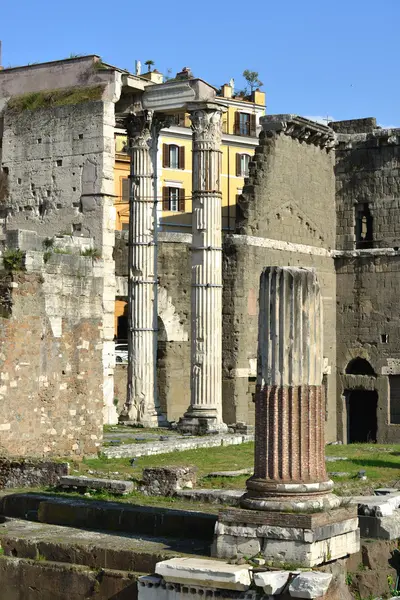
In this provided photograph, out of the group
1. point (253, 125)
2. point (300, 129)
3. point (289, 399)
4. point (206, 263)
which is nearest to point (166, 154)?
point (253, 125)

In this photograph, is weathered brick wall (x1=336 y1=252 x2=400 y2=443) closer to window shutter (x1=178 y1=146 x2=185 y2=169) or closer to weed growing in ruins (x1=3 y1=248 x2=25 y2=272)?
window shutter (x1=178 y1=146 x2=185 y2=169)

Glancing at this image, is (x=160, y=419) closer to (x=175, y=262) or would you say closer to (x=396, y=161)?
(x=175, y=262)

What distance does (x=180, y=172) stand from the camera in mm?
45125

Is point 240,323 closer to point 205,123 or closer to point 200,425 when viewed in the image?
point 200,425

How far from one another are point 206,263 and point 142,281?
1.43 meters

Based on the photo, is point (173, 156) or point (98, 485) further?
point (173, 156)

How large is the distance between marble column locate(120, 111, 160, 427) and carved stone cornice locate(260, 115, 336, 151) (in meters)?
4.10

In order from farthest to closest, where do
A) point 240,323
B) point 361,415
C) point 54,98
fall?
point 361,415, point 240,323, point 54,98

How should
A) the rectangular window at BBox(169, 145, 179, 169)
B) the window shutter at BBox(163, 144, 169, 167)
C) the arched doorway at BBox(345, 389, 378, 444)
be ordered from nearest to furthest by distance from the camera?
1. the arched doorway at BBox(345, 389, 378, 444)
2. the window shutter at BBox(163, 144, 169, 167)
3. the rectangular window at BBox(169, 145, 179, 169)

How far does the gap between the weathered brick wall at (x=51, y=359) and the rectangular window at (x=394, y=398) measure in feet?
47.6

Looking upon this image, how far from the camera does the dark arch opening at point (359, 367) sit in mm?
31438

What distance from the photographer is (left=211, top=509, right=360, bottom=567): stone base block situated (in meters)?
10.2

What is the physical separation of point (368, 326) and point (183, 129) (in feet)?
53.5

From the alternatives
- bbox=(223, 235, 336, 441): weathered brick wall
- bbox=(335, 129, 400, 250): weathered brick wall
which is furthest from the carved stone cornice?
bbox=(223, 235, 336, 441): weathered brick wall
